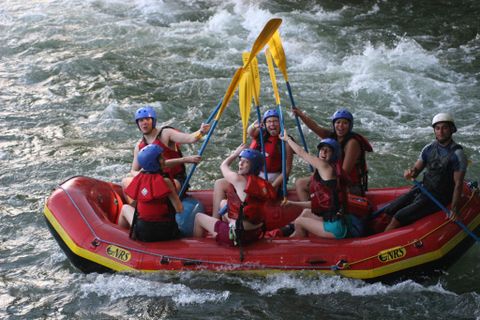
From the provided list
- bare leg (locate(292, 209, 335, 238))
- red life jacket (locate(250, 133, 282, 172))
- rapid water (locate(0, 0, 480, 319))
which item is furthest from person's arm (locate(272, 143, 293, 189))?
rapid water (locate(0, 0, 480, 319))

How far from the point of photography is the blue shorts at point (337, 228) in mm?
6062

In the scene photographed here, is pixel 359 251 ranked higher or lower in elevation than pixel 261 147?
lower

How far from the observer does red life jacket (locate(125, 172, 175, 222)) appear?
5.88 metres

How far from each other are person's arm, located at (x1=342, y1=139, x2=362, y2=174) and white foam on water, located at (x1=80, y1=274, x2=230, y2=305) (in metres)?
1.59

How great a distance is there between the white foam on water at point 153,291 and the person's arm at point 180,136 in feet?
4.33

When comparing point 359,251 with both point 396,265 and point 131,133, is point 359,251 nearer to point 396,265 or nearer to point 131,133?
point 396,265

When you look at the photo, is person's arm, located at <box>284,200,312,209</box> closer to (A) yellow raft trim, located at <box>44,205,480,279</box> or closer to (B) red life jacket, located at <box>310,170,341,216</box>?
(B) red life jacket, located at <box>310,170,341,216</box>

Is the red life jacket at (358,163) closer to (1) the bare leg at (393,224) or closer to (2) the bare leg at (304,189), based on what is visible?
(2) the bare leg at (304,189)

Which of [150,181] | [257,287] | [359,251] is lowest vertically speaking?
[257,287]

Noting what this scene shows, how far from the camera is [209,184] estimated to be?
8.69 meters

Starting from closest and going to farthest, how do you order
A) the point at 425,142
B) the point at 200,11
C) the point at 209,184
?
1. the point at 209,184
2. the point at 425,142
3. the point at 200,11

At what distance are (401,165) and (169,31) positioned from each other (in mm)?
7098

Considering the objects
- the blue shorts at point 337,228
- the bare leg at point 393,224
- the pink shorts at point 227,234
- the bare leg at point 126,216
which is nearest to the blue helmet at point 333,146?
the blue shorts at point 337,228

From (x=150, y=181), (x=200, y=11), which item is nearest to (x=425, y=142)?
(x=150, y=181)
